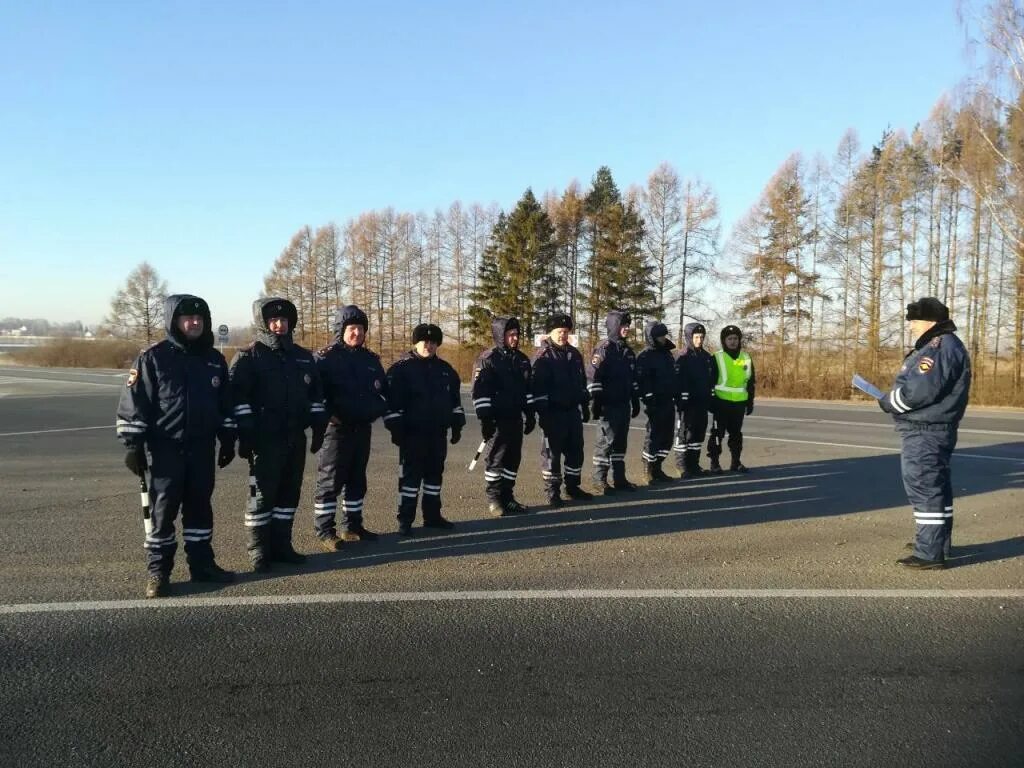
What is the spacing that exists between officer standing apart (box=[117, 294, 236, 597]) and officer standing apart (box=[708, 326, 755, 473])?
23.9 ft

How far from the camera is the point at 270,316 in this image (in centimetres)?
614

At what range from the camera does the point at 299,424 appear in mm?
6125

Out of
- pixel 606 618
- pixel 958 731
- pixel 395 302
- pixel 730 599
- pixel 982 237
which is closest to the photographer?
pixel 958 731

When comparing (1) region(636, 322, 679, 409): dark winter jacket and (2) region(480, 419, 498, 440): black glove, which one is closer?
(2) region(480, 419, 498, 440): black glove

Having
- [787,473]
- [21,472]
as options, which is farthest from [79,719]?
[787,473]

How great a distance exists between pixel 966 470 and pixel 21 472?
43.7ft

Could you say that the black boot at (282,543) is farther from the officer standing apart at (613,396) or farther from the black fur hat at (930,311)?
the black fur hat at (930,311)

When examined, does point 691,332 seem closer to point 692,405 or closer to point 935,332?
point 692,405

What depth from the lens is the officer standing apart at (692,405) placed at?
1049 centimetres

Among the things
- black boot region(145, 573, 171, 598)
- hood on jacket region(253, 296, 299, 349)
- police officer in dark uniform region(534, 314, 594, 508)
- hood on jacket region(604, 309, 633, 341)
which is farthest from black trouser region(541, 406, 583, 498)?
black boot region(145, 573, 171, 598)

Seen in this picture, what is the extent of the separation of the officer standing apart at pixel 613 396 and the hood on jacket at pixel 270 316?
159 inches

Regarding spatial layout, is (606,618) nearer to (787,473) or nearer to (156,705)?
(156,705)

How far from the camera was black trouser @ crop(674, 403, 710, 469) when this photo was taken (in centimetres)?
1048

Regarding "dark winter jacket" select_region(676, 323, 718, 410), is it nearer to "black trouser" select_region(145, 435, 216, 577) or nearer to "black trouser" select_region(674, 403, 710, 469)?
"black trouser" select_region(674, 403, 710, 469)
